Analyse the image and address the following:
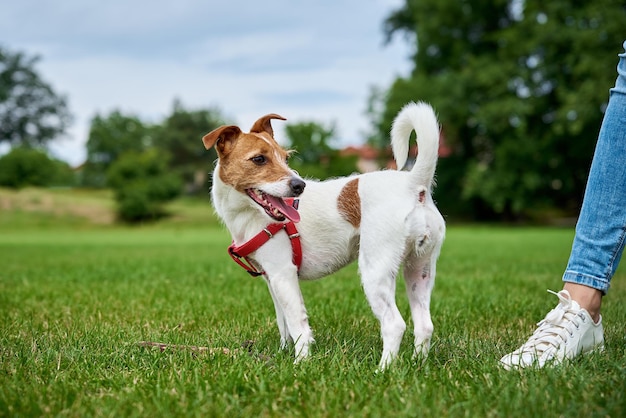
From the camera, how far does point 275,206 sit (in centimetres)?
337

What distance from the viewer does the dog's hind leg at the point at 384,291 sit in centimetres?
303

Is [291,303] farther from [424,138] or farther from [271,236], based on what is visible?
[424,138]

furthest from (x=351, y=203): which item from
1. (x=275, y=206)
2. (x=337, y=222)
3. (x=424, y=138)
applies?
(x=424, y=138)

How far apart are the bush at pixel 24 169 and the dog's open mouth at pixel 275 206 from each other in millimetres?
51889

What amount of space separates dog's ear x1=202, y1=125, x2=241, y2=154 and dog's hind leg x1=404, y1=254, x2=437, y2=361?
1269mm

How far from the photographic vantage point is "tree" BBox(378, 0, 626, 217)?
23.1m

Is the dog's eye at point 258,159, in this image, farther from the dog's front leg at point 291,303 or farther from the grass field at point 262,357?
the grass field at point 262,357

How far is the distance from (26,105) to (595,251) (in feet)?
213

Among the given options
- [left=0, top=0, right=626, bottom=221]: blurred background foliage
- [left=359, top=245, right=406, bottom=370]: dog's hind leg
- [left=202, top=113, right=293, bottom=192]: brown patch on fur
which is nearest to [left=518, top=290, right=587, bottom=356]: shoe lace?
[left=359, top=245, right=406, bottom=370]: dog's hind leg

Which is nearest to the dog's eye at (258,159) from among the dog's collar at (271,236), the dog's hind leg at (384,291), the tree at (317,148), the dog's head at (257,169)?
the dog's head at (257,169)

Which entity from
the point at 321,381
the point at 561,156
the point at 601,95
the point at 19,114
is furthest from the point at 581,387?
the point at 19,114

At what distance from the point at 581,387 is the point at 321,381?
1049 mm

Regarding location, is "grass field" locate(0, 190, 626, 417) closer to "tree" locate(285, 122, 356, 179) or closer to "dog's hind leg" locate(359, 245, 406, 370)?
"dog's hind leg" locate(359, 245, 406, 370)

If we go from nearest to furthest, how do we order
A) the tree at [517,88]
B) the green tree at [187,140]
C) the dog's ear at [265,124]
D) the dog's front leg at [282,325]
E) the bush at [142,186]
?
the dog's front leg at [282,325], the dog's ear at [265,124], the tree at [517,88], the bush at [142,186], the green tree at [187,140]
